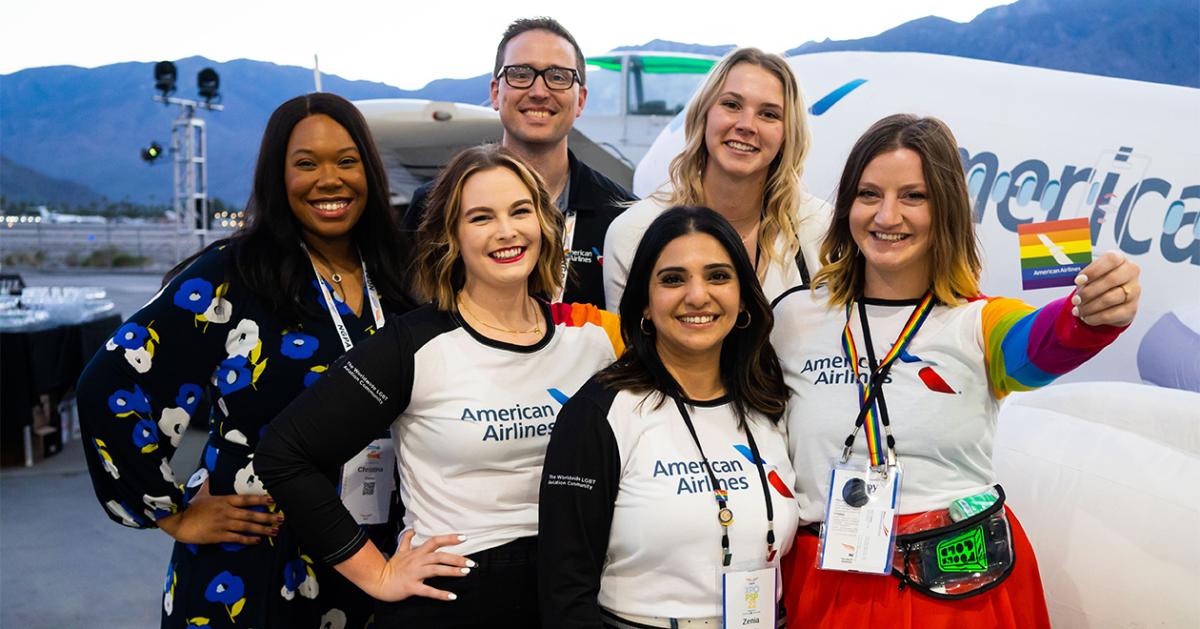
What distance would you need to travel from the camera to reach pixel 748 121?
230 cm

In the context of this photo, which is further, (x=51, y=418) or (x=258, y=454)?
(x=51, y=418)

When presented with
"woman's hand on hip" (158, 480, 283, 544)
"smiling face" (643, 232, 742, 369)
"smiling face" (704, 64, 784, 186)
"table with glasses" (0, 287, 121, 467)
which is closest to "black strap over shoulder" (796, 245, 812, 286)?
"smiling face" (704, 64, 784, 186)

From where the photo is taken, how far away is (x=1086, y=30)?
30.6 m

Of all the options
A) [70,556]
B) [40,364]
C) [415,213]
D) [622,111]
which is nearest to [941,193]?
[415,213]

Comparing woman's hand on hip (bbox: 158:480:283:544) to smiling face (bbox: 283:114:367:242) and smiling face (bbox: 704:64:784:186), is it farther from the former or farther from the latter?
smiling face (bbox: 704:64:784:186)

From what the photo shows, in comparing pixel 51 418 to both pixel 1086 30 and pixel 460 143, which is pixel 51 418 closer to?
pixel 460 143

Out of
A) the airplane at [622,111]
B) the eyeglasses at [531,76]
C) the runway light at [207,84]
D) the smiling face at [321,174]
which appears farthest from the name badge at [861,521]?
the runway light at [207,84]

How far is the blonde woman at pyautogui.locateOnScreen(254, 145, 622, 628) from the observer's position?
1.68m

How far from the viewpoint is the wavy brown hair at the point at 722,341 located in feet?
5.66

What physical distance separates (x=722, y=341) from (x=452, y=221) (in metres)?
0.62

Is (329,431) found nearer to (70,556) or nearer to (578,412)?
(578,412)

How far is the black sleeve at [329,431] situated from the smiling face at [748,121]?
1064mm

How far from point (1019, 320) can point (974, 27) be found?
131 feet

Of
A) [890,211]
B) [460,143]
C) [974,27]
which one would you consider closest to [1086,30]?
[974,27]
